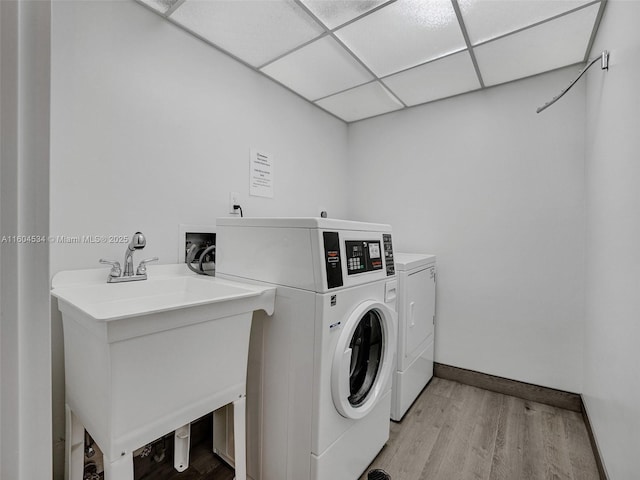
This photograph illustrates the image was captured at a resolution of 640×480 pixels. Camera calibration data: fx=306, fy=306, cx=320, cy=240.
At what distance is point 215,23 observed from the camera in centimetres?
167

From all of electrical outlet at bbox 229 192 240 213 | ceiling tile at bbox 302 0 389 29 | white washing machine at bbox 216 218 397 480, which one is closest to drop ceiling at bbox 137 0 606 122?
ceiling tile at bbox 302 0 389 29

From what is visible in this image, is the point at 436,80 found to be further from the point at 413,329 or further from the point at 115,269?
the point at 115,269

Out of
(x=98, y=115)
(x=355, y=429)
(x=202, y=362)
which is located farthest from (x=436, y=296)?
(x=98, y=115)

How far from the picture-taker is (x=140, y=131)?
1562 mm

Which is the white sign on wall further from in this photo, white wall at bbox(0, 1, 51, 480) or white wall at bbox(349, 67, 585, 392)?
white wall at bbox(0, 1, 51, 480)

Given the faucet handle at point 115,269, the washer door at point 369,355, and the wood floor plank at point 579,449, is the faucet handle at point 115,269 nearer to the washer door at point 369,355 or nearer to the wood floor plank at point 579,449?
the washer door at point 369,355

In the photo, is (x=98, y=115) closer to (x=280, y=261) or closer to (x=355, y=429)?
(x=280, y=261)

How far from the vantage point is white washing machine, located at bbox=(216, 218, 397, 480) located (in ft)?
4.03

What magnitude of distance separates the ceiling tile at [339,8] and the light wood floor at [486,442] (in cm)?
234

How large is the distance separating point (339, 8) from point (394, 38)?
0.41 meters

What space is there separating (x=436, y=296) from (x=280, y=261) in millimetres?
1724

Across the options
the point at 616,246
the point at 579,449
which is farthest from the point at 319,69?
the point at 579,449

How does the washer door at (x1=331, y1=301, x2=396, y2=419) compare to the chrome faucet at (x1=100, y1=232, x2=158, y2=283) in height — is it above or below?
below

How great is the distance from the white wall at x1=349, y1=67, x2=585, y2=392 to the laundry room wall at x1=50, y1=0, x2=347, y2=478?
4.29 feet
